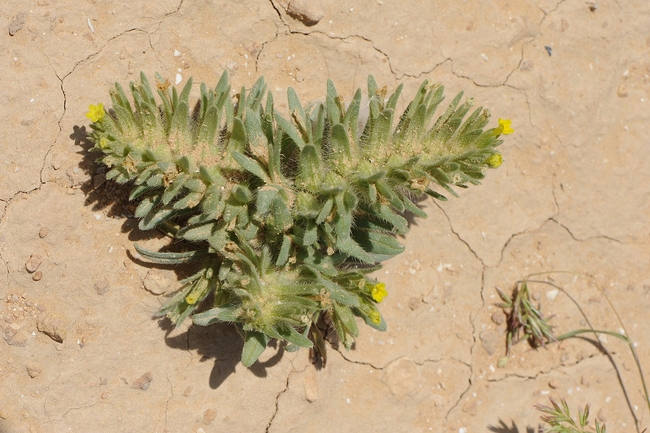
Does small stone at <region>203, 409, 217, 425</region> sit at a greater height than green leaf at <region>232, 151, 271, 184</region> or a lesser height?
lesser

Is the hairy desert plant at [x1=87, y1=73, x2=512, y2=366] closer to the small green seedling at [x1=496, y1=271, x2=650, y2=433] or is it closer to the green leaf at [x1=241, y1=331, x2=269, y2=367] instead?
the green leaf at [x1=241, y1=331, x2=269, y2=367]

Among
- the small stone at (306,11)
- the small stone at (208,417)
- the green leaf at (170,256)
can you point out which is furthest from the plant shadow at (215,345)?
the small stone at (306,11)

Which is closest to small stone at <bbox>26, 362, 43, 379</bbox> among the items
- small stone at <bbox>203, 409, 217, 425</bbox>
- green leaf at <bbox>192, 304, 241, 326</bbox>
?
small stone at <bbox>203, 409, 217, 425</bbox>

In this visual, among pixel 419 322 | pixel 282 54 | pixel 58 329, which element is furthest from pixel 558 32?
pixel 58 329

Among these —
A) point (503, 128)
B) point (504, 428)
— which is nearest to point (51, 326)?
point (503, 128)

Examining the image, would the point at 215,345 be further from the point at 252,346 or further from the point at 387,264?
the point at 387,264

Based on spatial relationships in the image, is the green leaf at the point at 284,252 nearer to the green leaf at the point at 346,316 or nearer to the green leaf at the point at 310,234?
the green leaf at the point at 310,234

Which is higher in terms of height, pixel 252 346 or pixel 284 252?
pixel 284 252
